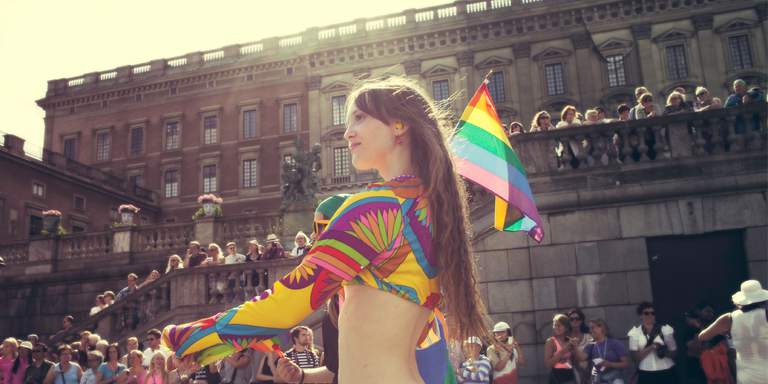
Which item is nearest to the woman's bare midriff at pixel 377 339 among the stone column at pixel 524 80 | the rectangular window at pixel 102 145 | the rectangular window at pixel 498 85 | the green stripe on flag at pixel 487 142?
the green stripe on flag at pixel 487 142

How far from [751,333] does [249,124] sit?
46.0 m

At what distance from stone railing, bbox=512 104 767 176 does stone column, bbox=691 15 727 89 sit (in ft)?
107

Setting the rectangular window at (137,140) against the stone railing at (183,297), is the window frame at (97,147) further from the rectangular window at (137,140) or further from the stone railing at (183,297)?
the stone railing at (183,297)

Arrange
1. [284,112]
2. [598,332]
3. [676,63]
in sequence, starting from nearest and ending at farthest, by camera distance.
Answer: [598,332] → [676,63] → [284,112]

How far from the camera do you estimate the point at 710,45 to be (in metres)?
39.7

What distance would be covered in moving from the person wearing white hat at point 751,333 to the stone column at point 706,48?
37.2 m

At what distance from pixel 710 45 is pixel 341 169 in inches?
982

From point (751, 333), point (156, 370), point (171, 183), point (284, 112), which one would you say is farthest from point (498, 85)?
point (751, 333)

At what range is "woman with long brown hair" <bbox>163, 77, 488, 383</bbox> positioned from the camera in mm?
→ 1961

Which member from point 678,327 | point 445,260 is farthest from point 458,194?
point 678,327

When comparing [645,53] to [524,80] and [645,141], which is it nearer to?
[524,80]

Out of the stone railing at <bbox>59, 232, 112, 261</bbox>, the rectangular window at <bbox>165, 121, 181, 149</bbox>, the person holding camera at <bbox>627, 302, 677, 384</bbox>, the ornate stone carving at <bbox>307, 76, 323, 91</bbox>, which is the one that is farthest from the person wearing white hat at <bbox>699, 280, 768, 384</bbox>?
the rectangular window at <bbox>165, 121, 181, 149</bbox>

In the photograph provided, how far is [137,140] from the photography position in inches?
2035

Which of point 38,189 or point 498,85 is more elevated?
point 498,85
